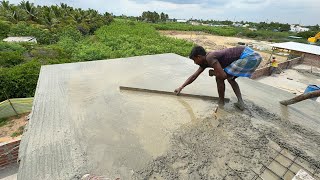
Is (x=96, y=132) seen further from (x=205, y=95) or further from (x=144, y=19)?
(x=144, y=19)

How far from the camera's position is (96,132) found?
2.04 m

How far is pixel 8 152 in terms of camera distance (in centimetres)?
363

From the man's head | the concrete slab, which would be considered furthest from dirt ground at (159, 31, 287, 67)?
the concrete slab

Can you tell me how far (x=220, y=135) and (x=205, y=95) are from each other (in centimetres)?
104

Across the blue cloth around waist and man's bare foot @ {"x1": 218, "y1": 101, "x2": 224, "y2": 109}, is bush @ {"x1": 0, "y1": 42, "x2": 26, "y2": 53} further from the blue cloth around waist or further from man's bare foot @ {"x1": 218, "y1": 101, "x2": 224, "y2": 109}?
the blue cloth around waist

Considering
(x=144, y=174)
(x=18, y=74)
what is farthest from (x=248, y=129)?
(x=18, y=74)

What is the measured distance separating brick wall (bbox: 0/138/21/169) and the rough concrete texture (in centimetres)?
135

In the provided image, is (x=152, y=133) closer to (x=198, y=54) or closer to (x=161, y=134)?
(x=161, y=134)

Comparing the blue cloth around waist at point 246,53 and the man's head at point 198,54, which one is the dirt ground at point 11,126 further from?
the blue cloth around waist at point 246,53

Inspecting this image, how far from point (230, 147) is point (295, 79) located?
393 inches

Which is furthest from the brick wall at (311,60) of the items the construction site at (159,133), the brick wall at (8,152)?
the brick wall at (8,152)

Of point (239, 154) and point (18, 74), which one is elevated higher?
point (239, 154)

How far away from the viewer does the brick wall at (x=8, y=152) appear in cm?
353

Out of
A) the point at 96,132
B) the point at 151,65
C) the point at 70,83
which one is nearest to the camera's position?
the point at 96,132
